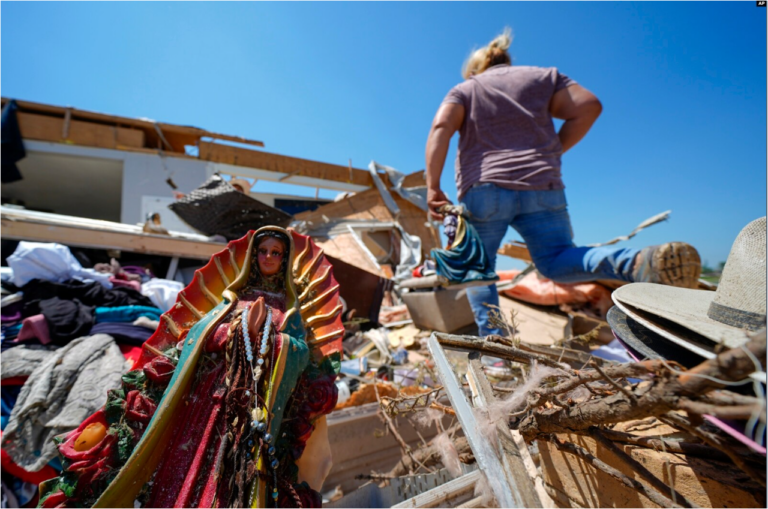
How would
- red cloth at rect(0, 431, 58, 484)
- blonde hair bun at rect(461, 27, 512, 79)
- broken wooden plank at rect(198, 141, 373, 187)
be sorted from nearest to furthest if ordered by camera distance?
1. red cloth at rect(0, 431, 58, 484)
2. blonde hair bun at rect(461, 27, 512, 79)
3. broken wooden plank at rect(198, 141, 373, 187)

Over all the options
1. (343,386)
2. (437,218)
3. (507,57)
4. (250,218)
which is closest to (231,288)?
(343,386)

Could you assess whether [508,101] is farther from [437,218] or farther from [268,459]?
[268,459]

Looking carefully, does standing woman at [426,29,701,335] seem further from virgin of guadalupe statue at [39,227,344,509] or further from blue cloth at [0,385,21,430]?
blue cloth at [0,385,21,430]

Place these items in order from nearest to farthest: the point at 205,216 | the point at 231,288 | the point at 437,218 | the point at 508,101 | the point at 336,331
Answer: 1. the point at 231,288
2. the point at 336,331
3. the point at 508,101
4. the point at 437,218
5. the point at 205,216

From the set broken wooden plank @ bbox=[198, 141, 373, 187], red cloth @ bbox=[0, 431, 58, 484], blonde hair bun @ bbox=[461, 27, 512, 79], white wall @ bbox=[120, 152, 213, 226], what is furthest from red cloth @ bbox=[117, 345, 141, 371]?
broken wooden plank @ bbox=[198, 141, 373, 187]

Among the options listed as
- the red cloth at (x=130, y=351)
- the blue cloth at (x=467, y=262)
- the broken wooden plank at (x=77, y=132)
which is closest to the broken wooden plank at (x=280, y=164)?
the broken wooden plank at (x=77, y=132)

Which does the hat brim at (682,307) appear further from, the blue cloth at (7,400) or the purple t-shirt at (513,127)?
the blue cloth at (7,400)

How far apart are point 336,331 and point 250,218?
3357 millimetres

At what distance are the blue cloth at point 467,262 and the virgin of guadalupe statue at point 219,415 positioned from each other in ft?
3.16

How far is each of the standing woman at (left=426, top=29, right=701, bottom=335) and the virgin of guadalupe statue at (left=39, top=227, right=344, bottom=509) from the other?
137 centimetres

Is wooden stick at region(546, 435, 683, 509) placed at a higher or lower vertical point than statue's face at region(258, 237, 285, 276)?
lower

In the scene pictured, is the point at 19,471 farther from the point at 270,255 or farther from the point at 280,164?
the point at 280,164

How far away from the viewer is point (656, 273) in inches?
63.8

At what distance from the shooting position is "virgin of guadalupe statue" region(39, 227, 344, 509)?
106cm
